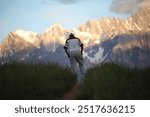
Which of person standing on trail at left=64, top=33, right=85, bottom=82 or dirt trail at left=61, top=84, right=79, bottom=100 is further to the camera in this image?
person standing on trail at left=64, top=33, right=85, bottom=82

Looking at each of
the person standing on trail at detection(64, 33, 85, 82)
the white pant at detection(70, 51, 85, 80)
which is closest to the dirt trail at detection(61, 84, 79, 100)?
the white pant at detection(70, 51, 85, 80)

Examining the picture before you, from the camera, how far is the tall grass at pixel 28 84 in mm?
8633

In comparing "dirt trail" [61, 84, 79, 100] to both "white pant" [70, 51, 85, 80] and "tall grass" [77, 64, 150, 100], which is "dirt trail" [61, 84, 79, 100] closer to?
"tall grass" [77, 64, 150, 100]

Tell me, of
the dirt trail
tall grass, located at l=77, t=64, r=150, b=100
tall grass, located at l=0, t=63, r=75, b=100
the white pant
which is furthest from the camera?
the white pant

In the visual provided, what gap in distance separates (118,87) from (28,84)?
2.11 metres

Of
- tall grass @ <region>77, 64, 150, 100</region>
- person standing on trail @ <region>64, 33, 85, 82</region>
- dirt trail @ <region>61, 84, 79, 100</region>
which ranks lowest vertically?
dirt trail @ <region>61, 84, 79, 100</region>

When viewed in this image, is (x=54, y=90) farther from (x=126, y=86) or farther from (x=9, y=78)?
(x=126, y=86)

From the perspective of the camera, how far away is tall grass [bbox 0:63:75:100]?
8633 millimetres

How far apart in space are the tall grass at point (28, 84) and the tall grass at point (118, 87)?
0.81 metres

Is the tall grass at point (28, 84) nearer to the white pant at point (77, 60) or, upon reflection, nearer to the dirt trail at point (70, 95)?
the dirt trail at point (70, 95)

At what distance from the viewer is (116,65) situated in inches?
502

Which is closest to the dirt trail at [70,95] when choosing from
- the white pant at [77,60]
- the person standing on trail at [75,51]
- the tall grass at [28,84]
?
the tall grass at [28,84]

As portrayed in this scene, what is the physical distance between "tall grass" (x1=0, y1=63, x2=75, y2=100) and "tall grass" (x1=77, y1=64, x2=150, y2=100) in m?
0.81

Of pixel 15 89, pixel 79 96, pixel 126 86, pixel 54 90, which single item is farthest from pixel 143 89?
pixel 15 89
